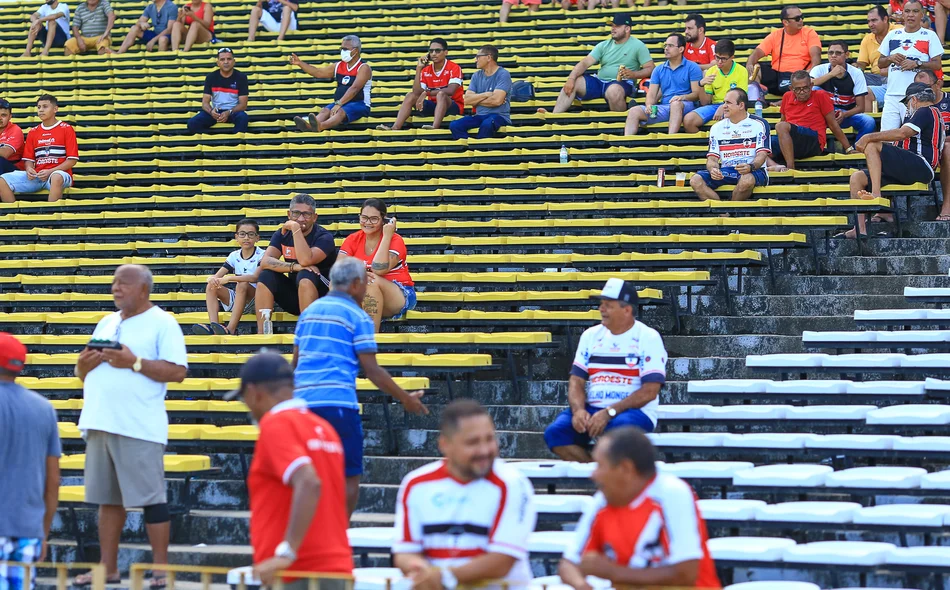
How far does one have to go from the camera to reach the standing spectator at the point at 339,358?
225 inches

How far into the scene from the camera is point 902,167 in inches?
399

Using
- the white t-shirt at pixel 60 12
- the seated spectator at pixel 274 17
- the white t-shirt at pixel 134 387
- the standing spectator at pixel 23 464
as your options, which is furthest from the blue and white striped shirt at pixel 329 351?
the white t-shirt at pixel 60 12

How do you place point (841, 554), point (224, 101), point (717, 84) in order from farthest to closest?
point (224, 101) → point (717, 84) → point (841, 554)

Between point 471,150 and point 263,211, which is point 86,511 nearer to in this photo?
point 263,211

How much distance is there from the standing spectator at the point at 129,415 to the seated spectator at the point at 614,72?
25.7ft

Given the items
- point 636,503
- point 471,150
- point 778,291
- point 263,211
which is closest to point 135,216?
point 263,211

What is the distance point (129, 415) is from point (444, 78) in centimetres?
797

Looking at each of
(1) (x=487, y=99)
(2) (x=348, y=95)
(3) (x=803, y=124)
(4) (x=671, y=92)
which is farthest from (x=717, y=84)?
(2) (x=348, y=95)

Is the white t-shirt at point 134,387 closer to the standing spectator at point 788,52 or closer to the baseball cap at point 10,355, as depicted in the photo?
the baseball cap at point 10,355

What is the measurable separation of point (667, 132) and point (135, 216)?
4.93 metres

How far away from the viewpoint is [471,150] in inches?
504

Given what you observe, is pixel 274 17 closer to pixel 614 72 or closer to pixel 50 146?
pixel 50 146

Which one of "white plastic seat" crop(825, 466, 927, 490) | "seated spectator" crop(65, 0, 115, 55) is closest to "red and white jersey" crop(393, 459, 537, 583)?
"white plastic seat" crop(825, 466, 927, 490)

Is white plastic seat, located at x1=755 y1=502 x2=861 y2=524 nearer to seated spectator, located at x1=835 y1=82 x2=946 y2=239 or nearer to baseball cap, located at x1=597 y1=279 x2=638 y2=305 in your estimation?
baseball cap, located at x1=597 y1=279 x2=638 y2=305
